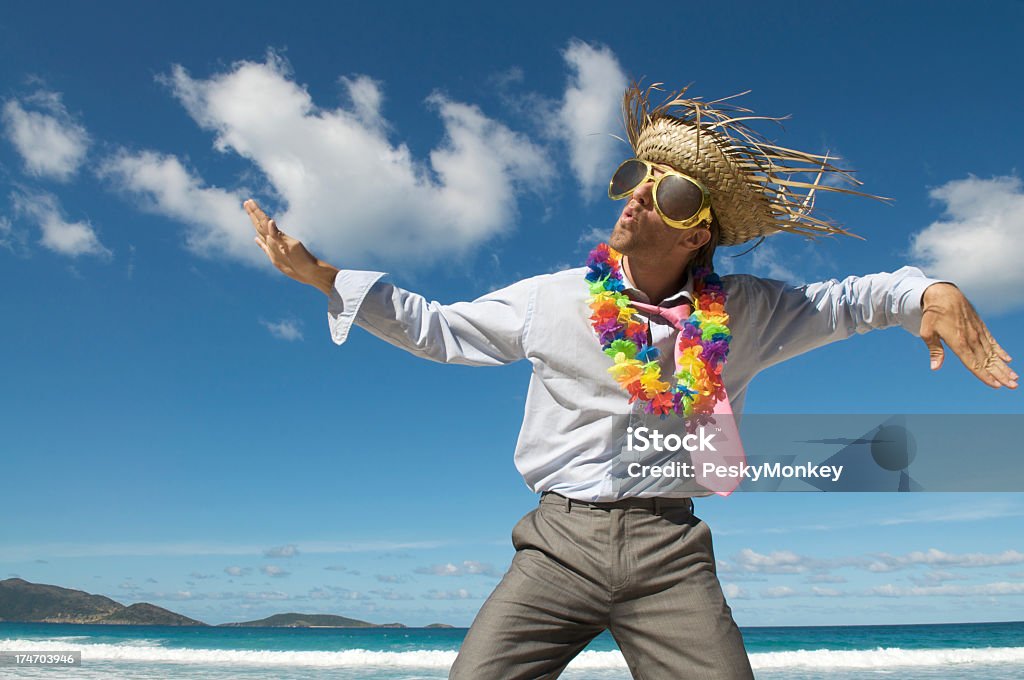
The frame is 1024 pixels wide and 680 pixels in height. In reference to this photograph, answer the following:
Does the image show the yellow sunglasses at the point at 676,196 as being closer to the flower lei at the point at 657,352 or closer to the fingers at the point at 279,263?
the flower lei at the point at 657,352

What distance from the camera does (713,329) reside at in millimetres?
2436

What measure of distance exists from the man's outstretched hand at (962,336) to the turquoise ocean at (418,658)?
13.3 m

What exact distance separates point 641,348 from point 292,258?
1.03m

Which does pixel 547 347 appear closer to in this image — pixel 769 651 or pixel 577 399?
pixel 577 399

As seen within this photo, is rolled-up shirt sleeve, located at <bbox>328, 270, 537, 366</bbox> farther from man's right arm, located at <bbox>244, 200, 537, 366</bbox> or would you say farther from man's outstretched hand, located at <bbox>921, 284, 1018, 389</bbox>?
man's outstretched hand, located at <bbox>921, 284, 1018, 389</bbox>

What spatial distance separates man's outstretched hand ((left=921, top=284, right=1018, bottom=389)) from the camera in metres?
2.11

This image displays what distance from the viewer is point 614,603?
224 cm

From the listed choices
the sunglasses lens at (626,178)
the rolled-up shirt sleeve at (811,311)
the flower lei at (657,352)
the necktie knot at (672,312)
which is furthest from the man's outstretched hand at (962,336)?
the sunglasses lens at (626,178)

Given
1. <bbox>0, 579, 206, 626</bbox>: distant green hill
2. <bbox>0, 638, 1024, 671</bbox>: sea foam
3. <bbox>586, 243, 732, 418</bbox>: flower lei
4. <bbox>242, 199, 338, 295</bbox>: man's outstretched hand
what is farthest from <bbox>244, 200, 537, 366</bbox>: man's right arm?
<bbox>0, 579, 206, 626</bbox>: distant green hill

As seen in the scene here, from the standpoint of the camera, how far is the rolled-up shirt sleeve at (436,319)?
232cm

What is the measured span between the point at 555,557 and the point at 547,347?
1.95 ft

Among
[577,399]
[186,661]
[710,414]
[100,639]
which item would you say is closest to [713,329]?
[710,414]

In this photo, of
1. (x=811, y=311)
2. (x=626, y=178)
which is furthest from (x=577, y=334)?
(x=811, y=311)

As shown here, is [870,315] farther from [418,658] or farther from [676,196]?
[418,658]
